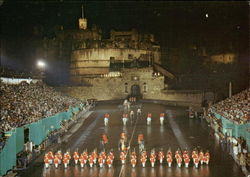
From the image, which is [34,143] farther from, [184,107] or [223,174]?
[184,107]

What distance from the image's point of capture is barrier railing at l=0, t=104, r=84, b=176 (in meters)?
18.4

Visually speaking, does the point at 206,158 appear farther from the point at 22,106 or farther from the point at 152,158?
the point at 22,106

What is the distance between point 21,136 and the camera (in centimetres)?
2162

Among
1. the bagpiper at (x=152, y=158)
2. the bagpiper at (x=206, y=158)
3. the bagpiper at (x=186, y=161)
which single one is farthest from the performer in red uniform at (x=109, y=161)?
the bagpiper at (x=206, y=158)

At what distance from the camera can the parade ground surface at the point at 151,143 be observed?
1862 centimetres

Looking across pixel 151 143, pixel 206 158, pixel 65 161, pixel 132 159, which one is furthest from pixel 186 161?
pixel 65 161

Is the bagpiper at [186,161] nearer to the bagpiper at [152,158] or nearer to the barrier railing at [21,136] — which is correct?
the bagpiper at [152,158]

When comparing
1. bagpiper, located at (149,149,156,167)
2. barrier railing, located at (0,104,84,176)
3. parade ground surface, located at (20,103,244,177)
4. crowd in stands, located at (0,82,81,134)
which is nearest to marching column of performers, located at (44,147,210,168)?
bagpiper, located at (149,149,156,167)

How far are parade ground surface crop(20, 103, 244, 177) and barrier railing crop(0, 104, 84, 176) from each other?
4.28 feet

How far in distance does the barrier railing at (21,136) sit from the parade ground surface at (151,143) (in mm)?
1304

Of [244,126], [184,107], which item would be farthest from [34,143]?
[184,107]

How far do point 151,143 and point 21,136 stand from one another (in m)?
10.6

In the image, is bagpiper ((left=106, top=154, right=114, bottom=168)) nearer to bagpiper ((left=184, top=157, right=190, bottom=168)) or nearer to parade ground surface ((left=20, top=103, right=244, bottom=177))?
parade ground surface ((left=20, top=103, right=244, bottom=177))

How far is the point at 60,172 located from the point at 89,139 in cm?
864
